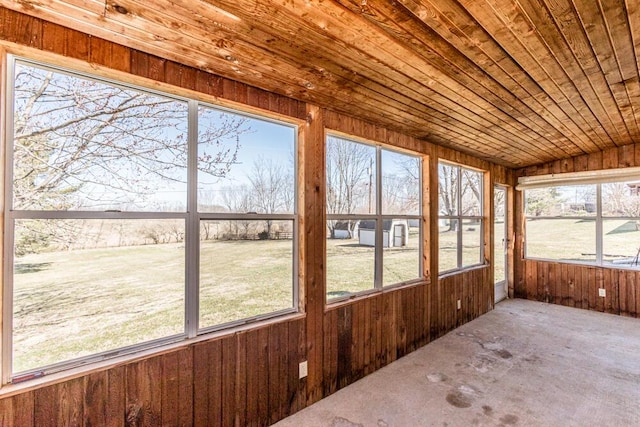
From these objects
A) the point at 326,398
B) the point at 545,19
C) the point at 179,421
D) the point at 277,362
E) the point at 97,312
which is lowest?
the point at 326,398

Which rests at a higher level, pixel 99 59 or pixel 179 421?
pixel 99 59

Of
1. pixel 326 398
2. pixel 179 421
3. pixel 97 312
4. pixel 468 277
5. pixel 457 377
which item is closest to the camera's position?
pixel 97 312

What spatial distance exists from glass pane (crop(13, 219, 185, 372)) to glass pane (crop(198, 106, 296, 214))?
351mm

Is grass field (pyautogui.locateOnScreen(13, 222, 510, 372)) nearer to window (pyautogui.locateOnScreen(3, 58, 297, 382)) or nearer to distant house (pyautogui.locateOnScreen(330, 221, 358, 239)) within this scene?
window (pyautogui.locateOnScreen(3, 58, 297, 382))

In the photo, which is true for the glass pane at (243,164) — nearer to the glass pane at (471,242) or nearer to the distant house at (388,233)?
the distant house at (388,233)

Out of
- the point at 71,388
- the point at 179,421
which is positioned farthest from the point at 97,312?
the point at 179,421

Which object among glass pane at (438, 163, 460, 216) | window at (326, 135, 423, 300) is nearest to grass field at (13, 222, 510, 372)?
window at (326, 135, 423, 300)

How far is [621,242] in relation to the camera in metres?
4.62

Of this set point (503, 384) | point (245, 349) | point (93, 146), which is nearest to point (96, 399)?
point (245, 349)

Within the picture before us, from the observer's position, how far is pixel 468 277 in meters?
4.27

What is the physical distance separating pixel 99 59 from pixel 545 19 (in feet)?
7.31

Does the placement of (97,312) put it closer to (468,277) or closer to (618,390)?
(618,390)

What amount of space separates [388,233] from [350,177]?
2.55 ft

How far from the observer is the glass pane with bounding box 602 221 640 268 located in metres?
4.48
